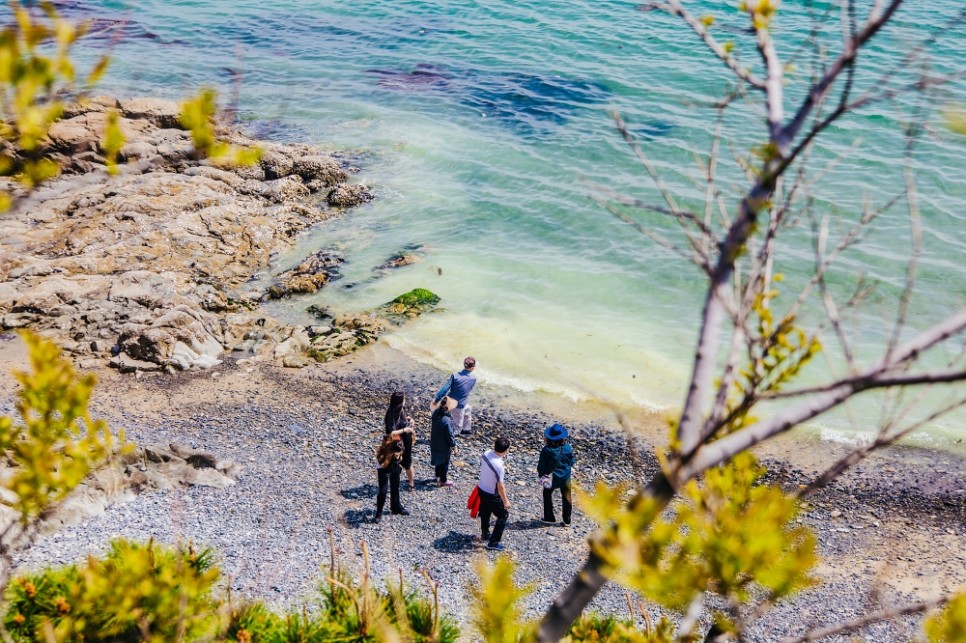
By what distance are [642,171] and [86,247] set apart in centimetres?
1698

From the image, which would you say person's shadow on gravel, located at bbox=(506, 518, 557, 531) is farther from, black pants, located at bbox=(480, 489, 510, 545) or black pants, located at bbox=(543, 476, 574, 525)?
black pants, located at bbox=(480, 489, 510, 545)

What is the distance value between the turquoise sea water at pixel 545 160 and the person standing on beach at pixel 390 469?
2770 mm

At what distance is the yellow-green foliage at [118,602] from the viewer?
5.21 metres

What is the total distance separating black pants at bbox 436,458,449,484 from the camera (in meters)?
12.0

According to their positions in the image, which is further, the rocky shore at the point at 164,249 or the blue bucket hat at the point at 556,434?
the rocky shore at the point at 164,249

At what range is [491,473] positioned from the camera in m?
10.3

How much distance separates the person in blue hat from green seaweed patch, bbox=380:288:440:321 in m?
7.61

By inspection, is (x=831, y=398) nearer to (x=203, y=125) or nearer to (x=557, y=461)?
(x=203, y=125)

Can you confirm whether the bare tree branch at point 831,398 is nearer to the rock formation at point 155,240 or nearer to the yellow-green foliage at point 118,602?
the yellow-green foliage at point 118,602

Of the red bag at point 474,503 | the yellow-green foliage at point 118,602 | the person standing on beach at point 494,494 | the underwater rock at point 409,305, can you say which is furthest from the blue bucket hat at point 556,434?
the underwater rock at point 409,305

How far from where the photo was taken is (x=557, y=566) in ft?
34.3

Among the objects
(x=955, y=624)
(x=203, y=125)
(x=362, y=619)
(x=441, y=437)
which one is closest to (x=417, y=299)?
(x=441, y=437)

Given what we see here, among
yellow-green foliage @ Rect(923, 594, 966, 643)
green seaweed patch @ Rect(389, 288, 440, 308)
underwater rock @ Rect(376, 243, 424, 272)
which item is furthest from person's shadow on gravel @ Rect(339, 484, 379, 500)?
yellow-green foliage @ Rect(923, 594, 966, 643)

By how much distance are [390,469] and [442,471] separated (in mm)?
1504
